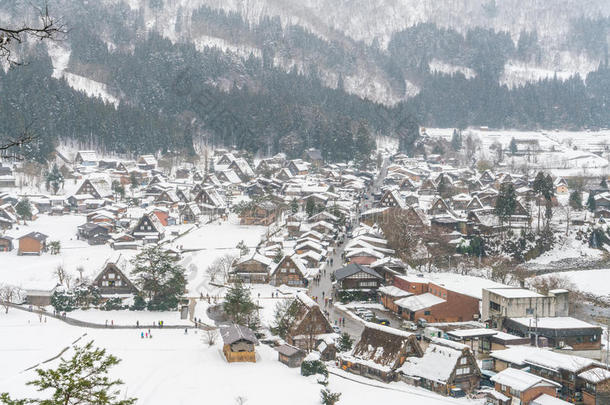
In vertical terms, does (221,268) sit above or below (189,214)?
below

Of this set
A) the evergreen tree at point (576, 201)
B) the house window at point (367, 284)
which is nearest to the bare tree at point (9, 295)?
the house window at point (367, 284)

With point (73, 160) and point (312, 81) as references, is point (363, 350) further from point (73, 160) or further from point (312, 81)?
point (312, 81)

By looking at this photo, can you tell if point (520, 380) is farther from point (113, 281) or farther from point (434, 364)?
point (113, 281)

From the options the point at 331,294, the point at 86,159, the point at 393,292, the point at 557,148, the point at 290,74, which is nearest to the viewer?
the point at 393,292

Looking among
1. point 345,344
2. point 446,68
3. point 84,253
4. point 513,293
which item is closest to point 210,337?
point 345,344

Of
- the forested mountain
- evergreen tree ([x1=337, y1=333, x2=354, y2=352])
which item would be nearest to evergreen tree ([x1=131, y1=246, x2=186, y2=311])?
evergreen tree ([x1=337, y1=333, x2=354, y2=352])

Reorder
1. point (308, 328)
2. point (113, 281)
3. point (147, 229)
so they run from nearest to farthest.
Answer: point (308, 328)
point (113, 281)
point (147, 229)

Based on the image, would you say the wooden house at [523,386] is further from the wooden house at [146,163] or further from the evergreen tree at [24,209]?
the wooden house at [146,163]

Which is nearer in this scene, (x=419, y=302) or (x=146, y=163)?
(x=419, y=302)
